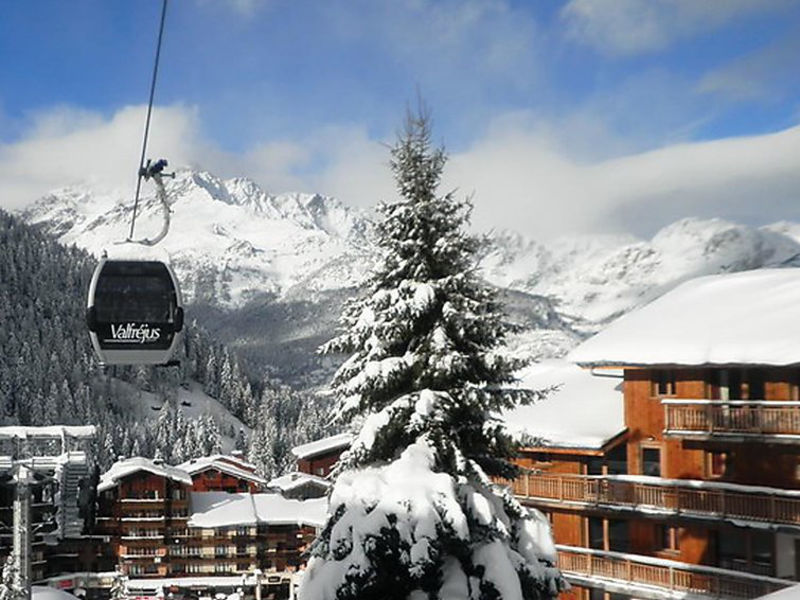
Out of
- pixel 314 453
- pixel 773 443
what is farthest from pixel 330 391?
pixel 314 453

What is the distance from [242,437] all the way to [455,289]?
17254 centimetres

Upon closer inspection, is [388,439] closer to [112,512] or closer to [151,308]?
[151,308]

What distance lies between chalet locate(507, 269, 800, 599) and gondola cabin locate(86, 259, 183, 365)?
13.1 m

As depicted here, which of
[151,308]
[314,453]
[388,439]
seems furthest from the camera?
[314,453]

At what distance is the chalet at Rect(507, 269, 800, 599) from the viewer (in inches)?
914

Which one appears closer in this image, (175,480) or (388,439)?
(388,439)

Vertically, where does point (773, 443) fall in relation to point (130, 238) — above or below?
below

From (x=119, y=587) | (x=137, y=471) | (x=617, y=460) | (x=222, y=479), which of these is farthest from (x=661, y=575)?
(x=222, y=479)

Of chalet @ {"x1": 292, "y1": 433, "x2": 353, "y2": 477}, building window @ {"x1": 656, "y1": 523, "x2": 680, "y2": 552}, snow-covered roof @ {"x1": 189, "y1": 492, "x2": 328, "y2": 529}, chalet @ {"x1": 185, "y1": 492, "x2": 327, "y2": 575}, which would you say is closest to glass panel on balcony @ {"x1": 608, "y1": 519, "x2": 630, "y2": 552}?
building window @ {"x1": 656, "y1": 523, "x2": 680, "y2": 552}

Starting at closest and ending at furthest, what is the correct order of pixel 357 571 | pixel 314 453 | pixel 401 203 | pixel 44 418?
pixel 357 571 → pixel 401 203 → pixel 314 453 → pixel 44 418

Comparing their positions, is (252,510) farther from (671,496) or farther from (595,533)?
(671,496)

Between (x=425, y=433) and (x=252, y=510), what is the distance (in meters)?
A: 56.7

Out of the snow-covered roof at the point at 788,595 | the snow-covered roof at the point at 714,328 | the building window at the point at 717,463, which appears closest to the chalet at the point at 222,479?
the snow-covered roof at the point at 714,328

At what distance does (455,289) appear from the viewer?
15.0 metres
